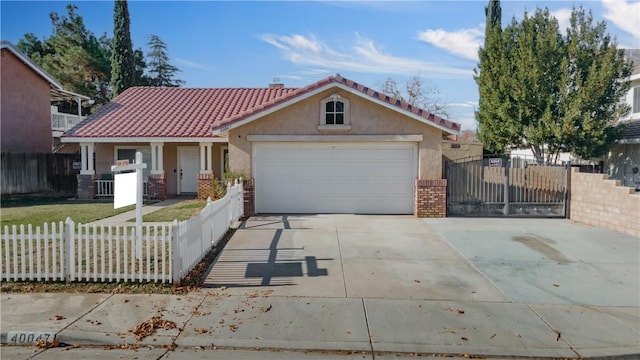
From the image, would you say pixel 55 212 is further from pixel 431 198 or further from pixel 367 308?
pixel 367 308

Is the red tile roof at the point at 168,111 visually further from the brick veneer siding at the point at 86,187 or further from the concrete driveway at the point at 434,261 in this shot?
the concrete driveway at the point at 434,261

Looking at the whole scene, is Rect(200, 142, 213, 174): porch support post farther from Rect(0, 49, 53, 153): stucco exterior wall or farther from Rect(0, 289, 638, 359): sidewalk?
Rect(0, 289, 638, 359): sidewalk

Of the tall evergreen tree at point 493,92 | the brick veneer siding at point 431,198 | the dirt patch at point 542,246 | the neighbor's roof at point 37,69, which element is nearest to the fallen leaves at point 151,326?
the dirt patch at point 542,246

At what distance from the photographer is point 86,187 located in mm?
19172

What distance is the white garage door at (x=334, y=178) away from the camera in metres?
14.3

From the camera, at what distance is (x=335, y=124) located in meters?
14.0

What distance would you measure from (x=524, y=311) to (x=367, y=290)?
217 cm

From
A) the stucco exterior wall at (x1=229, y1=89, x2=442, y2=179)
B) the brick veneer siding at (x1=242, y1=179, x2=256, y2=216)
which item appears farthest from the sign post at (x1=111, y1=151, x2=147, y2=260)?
the stucco exterior wall at (x1=229, y1=89, x2=442, y2=179)

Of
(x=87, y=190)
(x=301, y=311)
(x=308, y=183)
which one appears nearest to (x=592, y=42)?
(x=308, y=183)

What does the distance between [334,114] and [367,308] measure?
8566mm

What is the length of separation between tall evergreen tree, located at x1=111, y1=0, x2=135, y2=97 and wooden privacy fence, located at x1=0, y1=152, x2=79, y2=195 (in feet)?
29.1

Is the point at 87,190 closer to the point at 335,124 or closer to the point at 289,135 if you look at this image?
the point at 289,135

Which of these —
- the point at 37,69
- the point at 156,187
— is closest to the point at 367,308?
the point at 156,187

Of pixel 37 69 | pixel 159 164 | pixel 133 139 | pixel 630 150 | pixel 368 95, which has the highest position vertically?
pixel 37 69
